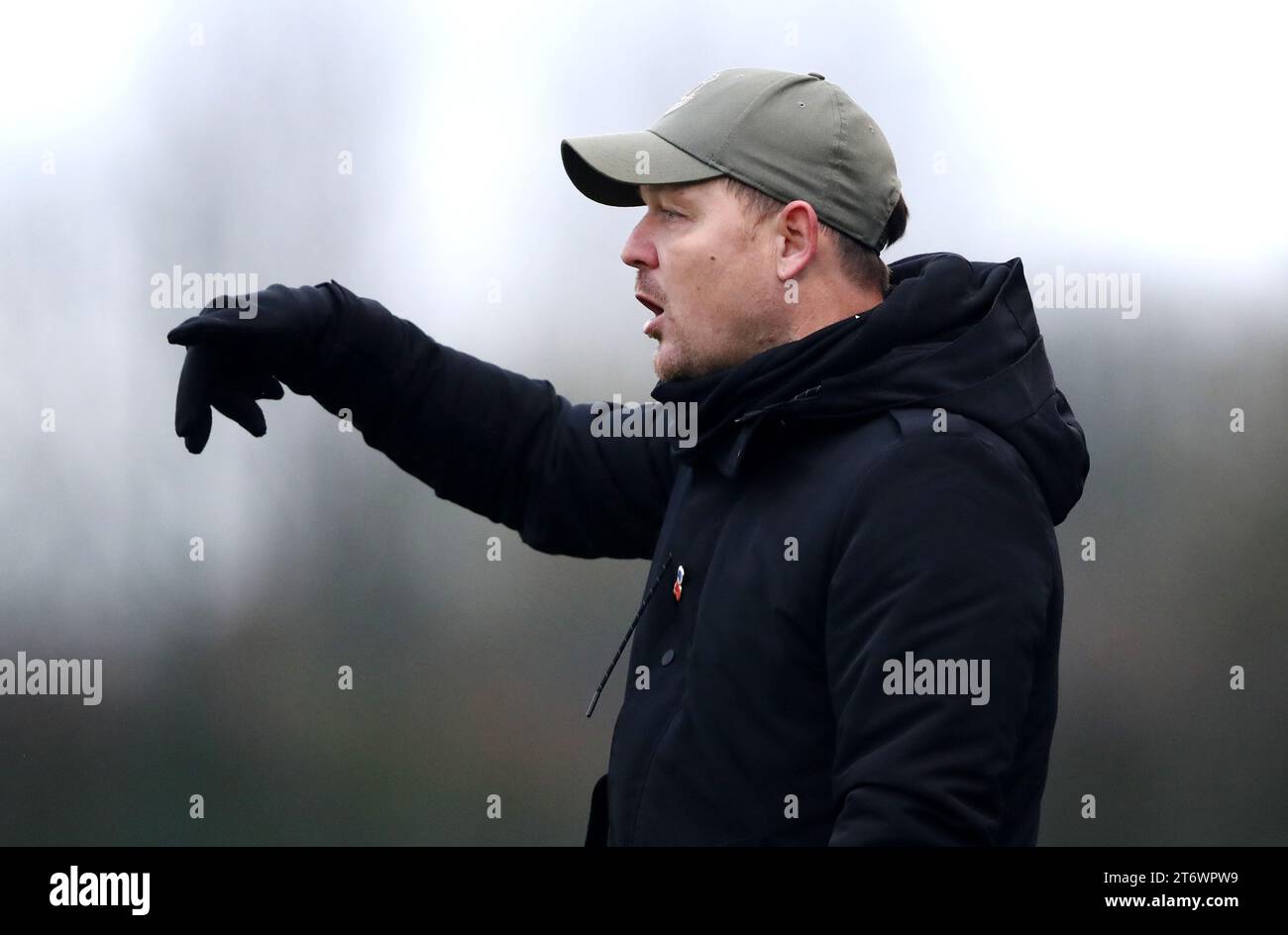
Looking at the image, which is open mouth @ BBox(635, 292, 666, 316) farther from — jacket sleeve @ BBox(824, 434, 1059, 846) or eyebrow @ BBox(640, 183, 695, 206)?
Result: jacket sleeve @ BBox(824, 434, 1059, 846)

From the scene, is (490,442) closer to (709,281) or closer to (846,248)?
(709,281)

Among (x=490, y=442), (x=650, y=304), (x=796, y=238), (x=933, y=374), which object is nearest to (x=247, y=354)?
(x=490, y=442)

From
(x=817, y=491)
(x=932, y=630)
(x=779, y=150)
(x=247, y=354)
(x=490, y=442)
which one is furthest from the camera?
(x=490, y=442)

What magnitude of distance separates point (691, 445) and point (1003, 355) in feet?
1.17

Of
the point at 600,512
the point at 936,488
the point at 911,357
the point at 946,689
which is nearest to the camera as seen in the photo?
the point at 946,689

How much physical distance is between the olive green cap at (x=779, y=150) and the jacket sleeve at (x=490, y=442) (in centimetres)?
42

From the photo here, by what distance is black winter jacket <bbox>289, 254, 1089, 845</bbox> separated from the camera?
1306mm

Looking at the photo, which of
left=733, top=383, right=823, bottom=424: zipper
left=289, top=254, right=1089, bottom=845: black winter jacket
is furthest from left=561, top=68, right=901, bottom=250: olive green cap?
left=733, top=383, right=823, bottom=424: zipper

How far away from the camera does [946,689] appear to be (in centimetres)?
128

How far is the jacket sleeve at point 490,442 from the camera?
1943mm

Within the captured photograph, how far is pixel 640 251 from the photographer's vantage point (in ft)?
5.56

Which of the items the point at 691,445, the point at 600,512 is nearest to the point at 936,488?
the point at 691,445

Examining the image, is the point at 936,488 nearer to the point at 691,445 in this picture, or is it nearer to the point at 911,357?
the point at 911,357

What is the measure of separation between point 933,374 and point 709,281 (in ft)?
0.99
